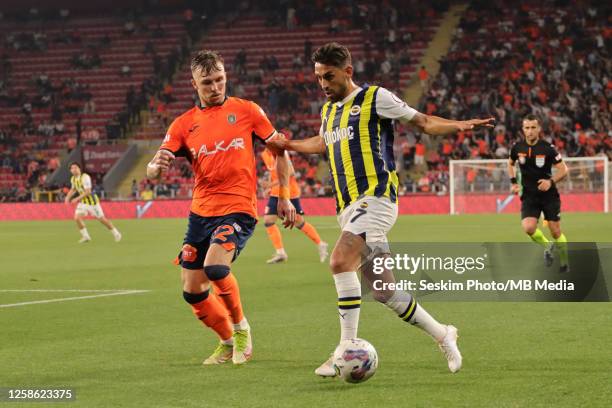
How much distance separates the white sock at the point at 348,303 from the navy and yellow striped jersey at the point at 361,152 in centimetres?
55

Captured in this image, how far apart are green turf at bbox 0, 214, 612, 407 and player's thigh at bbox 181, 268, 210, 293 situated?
21.2 inches

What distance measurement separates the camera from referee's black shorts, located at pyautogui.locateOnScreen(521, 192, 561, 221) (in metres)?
14.5

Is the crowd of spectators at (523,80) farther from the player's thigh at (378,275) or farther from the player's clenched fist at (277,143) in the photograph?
the player's thigh at (378,275)

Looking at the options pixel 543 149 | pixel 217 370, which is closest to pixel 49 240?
pixel 543 149

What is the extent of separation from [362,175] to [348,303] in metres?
0.90

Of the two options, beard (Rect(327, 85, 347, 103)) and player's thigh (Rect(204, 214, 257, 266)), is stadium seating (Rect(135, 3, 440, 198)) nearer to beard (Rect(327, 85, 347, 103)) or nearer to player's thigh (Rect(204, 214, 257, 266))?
player's thigh (Rect(204, 214, 257, 266))

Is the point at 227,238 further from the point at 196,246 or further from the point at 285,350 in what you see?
the point at 285,350

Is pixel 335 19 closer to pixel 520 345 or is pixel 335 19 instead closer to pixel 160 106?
pixel 160 106

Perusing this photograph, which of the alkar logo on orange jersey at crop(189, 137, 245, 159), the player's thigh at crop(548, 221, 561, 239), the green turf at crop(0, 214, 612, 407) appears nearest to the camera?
the green turf at crop(0, 214, 612, 407)

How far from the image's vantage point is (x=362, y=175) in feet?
23.4

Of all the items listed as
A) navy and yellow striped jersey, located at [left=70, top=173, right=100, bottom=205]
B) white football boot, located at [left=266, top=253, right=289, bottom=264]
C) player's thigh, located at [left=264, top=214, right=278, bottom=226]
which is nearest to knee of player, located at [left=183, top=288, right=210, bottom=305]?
player's thigh, located at [left=264, top=214, right=278, bottom=226]

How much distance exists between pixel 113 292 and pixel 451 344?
735cm

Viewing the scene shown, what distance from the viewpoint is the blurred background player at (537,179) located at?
14.5 metres

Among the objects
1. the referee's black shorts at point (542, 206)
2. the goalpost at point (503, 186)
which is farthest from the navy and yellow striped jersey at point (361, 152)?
the goalpost at point (503, 186)
